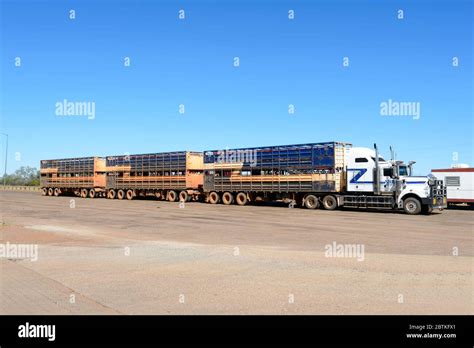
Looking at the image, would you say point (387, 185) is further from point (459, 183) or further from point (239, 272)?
point (239, 272)

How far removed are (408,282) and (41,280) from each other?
258 inches

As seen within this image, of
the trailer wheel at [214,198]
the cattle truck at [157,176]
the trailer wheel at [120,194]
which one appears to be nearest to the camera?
the trailer wheel at [214,198]

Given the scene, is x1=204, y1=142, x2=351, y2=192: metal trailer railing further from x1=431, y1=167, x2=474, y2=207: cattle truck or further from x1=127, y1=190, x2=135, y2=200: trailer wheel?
x1=127, y1=190, x2=135, y2=200: trailer wheel

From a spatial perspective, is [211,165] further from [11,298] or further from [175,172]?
[11,298]

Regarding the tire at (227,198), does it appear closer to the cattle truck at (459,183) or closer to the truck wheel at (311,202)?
the truck wheel at (311,202)

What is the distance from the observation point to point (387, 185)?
25031mm

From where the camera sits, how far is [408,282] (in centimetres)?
786

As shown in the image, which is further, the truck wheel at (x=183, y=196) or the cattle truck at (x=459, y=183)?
the truck wheel at (x=183, y=196)

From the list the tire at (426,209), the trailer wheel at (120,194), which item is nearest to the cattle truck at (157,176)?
the trailer wheel at (120,194)

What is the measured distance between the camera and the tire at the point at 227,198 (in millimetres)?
32938

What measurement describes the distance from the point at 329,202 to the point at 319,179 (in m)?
1.52

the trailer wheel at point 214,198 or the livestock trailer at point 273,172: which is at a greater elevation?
the livestock trailer at point 273,172

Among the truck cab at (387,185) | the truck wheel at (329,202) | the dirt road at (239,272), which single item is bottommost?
the dirt road at (239,272)

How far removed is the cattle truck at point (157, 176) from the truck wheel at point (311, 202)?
10734 mm
